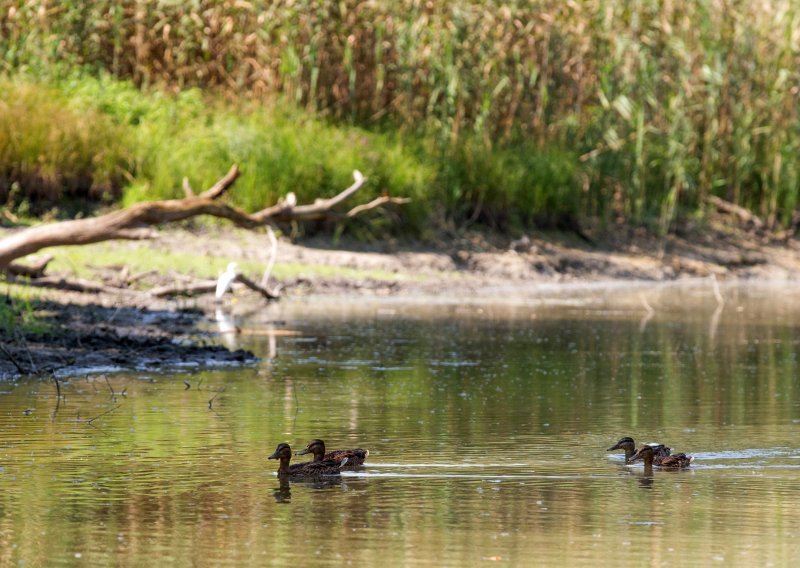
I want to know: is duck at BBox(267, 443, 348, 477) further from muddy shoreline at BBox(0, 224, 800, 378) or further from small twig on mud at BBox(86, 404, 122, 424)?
muddy shoreline at BBox(0, 224, 800, 378)

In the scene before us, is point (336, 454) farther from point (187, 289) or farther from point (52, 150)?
point (52, 150)

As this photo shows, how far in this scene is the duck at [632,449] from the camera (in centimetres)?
876

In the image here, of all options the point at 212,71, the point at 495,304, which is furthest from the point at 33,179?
the point at 495,304

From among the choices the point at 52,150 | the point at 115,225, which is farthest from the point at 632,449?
the point at 52,150

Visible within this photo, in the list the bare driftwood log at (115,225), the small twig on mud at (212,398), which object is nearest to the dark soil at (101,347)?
the bare driftwood log at (115,225)

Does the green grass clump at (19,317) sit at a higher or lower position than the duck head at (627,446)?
higher

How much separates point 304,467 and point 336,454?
179 mm

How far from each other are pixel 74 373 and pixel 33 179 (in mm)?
8856

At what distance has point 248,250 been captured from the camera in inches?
809

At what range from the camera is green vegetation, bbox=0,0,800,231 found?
2144 cm

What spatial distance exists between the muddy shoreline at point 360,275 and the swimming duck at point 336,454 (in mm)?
3988

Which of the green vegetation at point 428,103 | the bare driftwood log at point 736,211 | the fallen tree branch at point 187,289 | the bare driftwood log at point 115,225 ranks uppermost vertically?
the green vegetation at point 428,103

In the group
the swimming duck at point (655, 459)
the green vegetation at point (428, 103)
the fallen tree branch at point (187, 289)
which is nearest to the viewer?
the swimming duck at point (655, 459)

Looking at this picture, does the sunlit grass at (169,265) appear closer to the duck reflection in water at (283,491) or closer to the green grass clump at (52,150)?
the green grass clump at (52,150)
